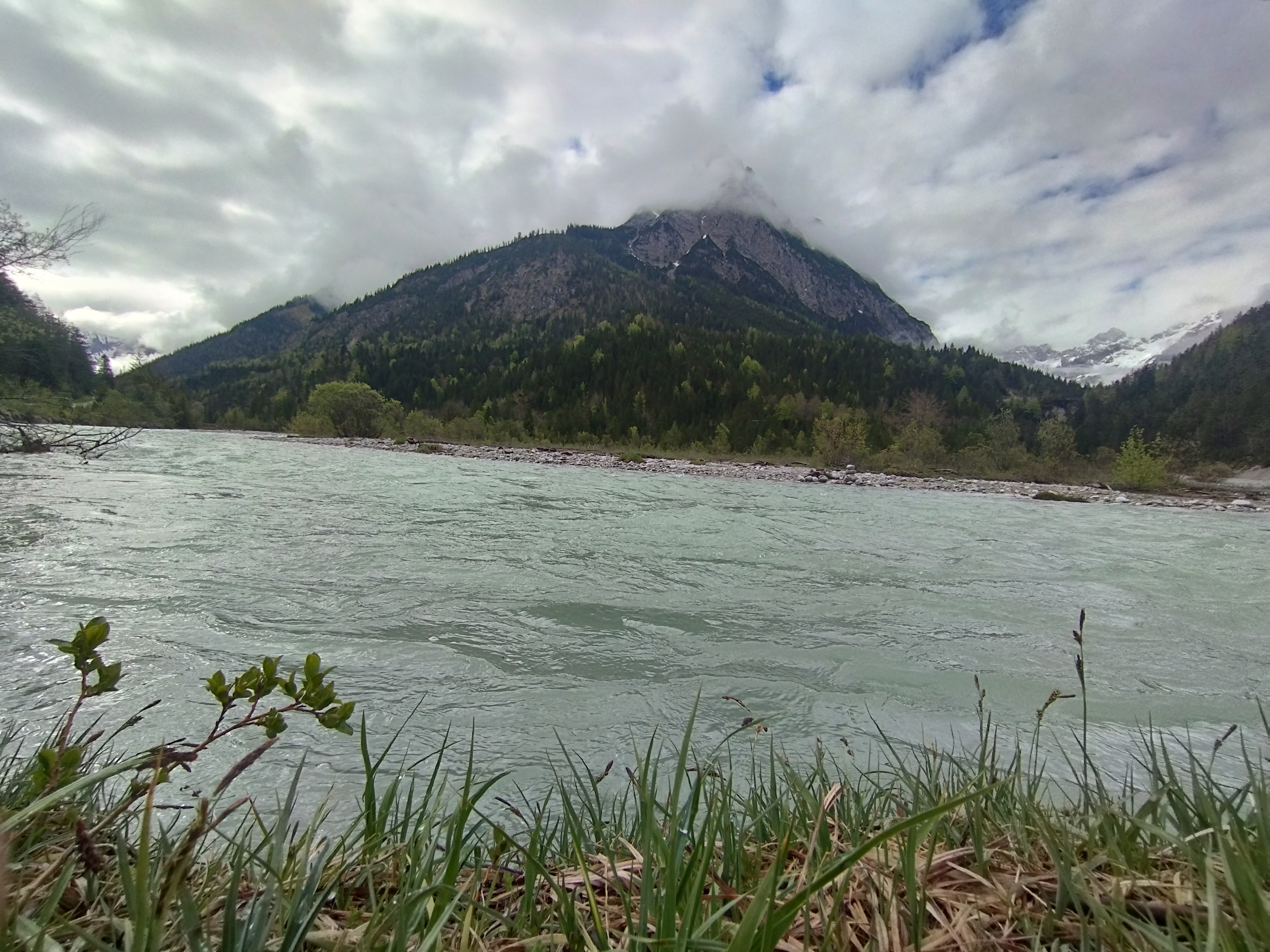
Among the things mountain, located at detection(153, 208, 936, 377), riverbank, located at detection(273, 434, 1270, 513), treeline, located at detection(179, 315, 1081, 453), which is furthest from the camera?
mountain, located at detection(153, 208, 936, 377)

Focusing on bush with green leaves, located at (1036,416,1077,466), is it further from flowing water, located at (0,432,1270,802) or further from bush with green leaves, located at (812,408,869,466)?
flowing water, located at (0,432,1270,802)

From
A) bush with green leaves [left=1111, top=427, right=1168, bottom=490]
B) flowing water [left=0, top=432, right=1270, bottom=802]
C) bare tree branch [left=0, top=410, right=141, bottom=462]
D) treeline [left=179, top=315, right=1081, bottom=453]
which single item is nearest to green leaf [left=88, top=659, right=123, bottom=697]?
flowing water [left=0, top=432, right=1270, bottom=802]

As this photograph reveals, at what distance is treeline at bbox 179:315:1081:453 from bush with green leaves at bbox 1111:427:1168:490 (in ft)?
91.2

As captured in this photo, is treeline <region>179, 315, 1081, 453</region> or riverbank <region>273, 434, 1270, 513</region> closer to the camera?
riverbank <region>273, 434, 1270, 513</region>

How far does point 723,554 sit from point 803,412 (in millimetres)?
68255

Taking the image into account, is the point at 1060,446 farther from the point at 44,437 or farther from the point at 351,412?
the point at 351,412

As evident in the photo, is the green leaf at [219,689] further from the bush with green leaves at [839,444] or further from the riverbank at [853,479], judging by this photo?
the bush with green leaves at [839,444]

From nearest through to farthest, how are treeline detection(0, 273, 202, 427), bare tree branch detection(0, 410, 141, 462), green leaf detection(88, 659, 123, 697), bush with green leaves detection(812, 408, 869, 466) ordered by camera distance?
1. green leaf detection(88, 659, 123, 697)
2. bare tree branch detection(0, 410, 141, 462)
3. treeline detection(0, 273, 202, 427)
4. bush with green leaves detection(812, 408, 869, 466)

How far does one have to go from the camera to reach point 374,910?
0.89 meters

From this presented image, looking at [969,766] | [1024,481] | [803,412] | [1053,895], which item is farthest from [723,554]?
[803,412]

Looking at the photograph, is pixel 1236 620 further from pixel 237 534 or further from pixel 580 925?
pixel 237 534

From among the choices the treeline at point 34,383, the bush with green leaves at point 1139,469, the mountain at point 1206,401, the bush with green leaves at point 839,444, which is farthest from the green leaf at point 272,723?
the mountain at point 1206,401

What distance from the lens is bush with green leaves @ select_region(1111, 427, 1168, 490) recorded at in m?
27.3

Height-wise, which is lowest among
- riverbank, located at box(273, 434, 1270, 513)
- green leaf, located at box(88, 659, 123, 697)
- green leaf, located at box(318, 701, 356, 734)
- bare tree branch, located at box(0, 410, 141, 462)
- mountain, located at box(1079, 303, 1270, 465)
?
riverbank, located at box(273, 434, 1270, 513)
